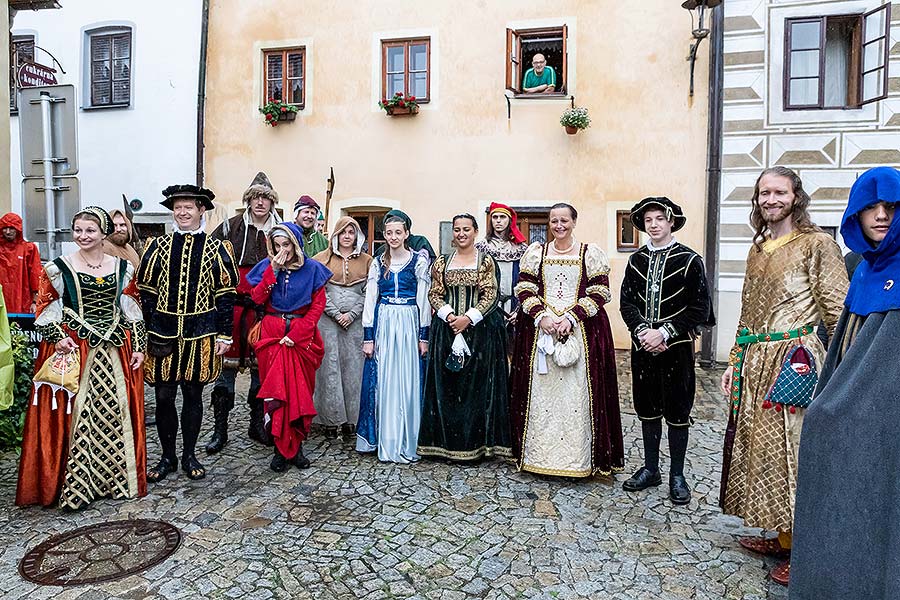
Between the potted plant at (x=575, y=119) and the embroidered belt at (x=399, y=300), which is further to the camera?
the potted plant at (x=575, y=119)

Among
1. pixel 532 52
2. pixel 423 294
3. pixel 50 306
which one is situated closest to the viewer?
pixel 50 306

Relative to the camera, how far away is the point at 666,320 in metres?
4.09

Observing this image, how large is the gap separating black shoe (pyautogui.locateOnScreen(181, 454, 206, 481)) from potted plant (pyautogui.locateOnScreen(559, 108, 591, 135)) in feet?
23.0

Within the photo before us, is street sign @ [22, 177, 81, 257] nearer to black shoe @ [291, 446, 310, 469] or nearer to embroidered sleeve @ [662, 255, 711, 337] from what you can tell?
black shoe @ [291, 446, 310, 469]

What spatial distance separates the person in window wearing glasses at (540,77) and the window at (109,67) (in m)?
6.77

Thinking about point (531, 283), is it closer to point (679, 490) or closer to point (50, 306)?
point (679, 490)

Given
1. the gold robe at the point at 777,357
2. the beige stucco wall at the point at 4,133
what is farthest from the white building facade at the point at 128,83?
the gold robe at the point at 777,357

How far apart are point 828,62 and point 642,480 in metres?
7.49

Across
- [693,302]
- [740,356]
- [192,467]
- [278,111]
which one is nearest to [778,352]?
[740,356]

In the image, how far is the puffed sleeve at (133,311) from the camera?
414 centimetres

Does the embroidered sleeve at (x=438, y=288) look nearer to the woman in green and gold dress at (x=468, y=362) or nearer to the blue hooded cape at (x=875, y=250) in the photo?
the woman in green and gold dress at (x=468, y=362)

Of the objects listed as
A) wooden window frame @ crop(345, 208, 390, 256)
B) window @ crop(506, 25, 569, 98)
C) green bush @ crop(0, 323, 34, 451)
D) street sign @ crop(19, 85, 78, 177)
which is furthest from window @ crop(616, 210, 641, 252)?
green bush @ crop(0, 323, 34, 451)

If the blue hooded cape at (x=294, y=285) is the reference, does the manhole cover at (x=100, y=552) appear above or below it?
below

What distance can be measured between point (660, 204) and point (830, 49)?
689 cm
